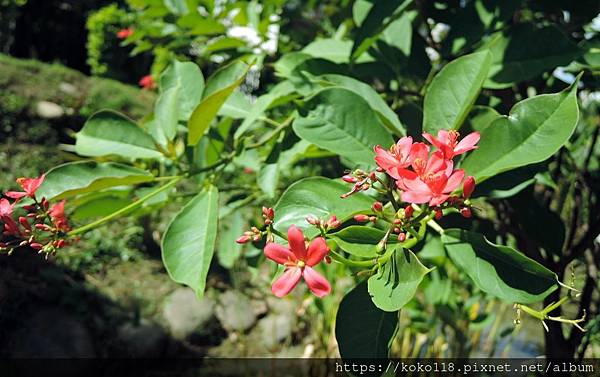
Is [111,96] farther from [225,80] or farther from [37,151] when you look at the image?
[225,80]

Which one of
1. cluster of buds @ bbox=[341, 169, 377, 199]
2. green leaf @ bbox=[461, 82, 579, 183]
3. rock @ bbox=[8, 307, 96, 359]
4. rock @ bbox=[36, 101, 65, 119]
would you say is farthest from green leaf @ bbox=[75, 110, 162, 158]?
rock @ bbox=[36, 101, 65, 119]

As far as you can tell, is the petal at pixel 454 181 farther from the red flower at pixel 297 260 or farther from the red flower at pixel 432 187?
the red flower at pixel 297 260

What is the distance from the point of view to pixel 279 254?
56 cm

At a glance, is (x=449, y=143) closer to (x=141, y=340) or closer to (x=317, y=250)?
(x=317, y=250)

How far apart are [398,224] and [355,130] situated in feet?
0.72

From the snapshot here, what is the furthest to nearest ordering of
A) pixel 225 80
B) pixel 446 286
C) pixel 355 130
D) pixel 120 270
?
pixel 120 270 → pixel 446 286 → pixel 225 80 → pixel 355 130

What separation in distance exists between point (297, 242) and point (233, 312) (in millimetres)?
3395

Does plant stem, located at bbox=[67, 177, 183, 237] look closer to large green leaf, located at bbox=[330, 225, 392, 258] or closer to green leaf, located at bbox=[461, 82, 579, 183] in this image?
large green leaf, located at bbox=[330, 225, 392, 258]

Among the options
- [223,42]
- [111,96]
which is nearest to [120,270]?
[111,96]

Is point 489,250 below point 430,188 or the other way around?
below

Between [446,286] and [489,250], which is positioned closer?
[489,250]

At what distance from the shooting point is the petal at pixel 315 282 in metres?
0.55

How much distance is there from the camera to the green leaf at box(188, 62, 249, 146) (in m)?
0.81

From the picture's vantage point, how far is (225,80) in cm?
96
